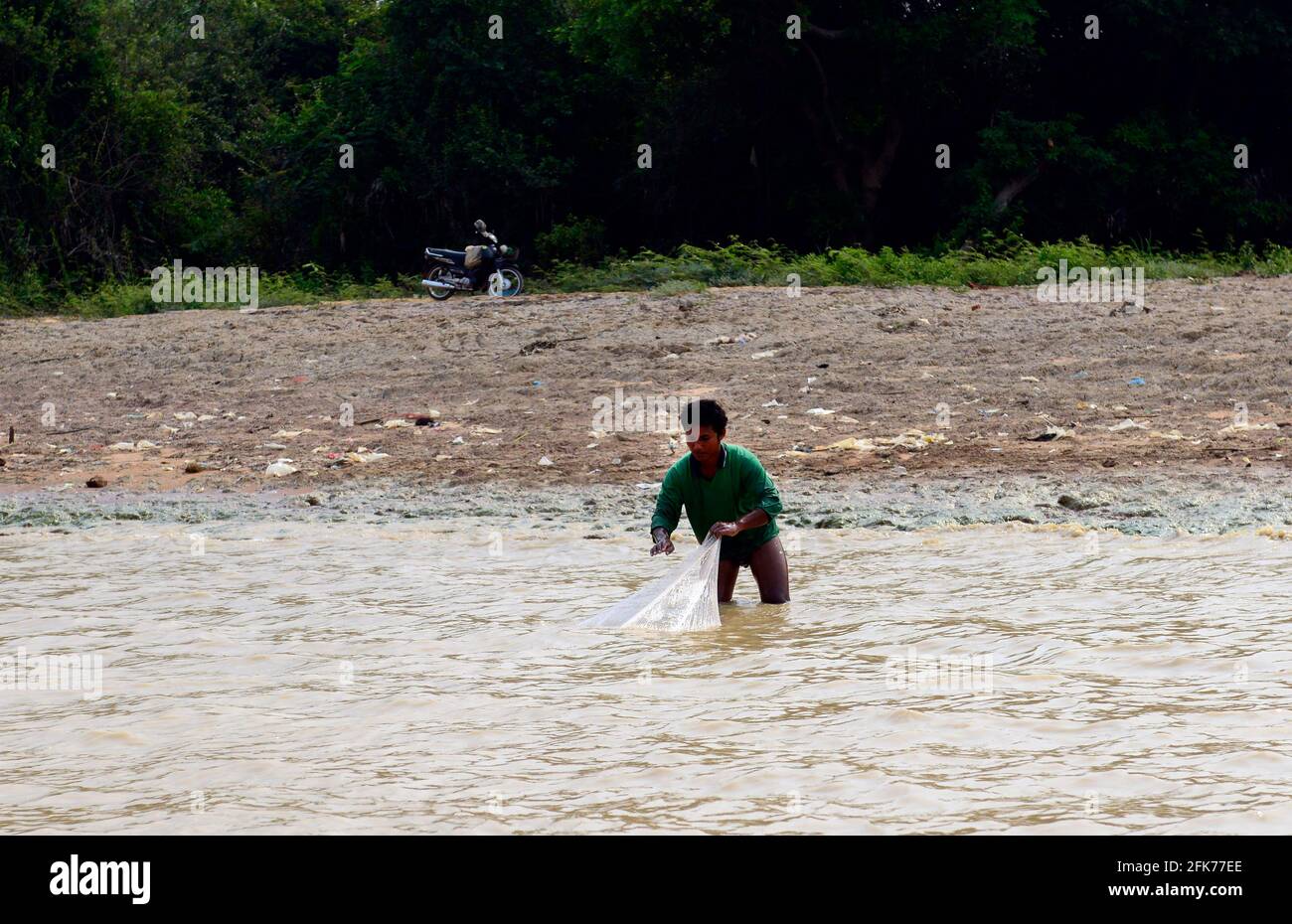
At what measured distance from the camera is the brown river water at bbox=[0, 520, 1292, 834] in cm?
419

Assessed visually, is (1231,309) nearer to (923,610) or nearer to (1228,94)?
(923,610)

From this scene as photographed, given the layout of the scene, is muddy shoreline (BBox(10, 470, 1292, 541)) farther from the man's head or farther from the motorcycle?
the motorcycle

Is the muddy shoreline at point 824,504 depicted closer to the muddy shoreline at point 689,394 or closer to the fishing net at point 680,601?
the muddy shoreline at point 689,394

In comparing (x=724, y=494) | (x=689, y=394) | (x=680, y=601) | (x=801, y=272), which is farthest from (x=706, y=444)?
(x=801, y=272)

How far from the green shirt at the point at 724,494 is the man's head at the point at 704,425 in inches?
4.3

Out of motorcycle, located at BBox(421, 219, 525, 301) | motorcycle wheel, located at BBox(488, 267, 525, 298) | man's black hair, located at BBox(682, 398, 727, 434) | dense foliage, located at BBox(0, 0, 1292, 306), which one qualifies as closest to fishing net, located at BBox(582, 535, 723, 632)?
man's black hair, located at BBox(682, 398, 727, 434)

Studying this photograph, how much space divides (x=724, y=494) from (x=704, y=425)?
0.40 meters

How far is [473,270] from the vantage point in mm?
18281

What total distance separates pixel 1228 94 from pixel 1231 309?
1286 cm

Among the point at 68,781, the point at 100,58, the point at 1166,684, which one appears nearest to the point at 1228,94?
the point at 100,58

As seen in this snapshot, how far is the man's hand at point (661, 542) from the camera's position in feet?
20.4

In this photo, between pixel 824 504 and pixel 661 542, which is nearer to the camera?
pixel 661 542

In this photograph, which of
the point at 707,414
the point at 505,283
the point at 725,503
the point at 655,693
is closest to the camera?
the point at 655,693

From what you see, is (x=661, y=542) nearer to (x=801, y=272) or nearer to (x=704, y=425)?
(x=704, y=425)
